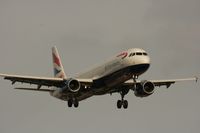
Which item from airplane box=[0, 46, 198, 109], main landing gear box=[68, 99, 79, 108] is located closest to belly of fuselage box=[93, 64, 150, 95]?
airplane box=[0, 46, 198, 109]

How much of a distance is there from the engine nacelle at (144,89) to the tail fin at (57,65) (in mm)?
20001

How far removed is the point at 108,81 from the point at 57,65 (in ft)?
86.4

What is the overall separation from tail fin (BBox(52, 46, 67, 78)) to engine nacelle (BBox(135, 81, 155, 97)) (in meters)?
20.0

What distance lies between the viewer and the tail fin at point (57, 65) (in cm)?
12265

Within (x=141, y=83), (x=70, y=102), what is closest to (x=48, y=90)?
(x=70, y=102)

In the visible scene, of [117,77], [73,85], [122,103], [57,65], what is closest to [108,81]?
[117,77]

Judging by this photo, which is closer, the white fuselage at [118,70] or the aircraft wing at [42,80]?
the white fuselage at [118,70]

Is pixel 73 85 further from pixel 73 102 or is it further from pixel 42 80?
pixel 73 102

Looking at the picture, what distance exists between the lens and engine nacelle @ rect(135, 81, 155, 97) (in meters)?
104

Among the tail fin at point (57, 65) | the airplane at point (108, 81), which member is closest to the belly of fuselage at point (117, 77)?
the airplane at point (108, 81)

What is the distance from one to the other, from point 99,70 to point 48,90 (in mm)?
11158

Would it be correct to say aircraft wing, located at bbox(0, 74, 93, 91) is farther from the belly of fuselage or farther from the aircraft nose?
the aircraft nose

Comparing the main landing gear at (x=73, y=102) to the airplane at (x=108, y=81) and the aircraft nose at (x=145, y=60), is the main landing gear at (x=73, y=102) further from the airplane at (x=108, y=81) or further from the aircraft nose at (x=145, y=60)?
the aircraft nose at (x=145, y=60)

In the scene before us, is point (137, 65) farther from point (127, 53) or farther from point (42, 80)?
point (42, 80)
